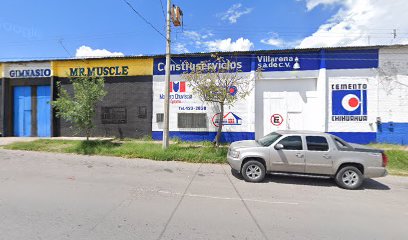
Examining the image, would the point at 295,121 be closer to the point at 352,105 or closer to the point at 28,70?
the point at 352,105

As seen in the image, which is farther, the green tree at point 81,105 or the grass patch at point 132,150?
the green tree at point 81,105

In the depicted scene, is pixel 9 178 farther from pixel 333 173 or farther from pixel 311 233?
pixel 333 173

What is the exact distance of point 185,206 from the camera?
4.83 m

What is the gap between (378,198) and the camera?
19.8ft

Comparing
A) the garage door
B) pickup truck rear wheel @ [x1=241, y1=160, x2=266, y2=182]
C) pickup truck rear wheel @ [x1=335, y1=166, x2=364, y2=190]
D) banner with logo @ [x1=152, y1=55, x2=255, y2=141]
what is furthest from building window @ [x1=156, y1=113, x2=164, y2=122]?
pickup truck rear wheel @ [x1=335, y1=166, x2=364, y2=190]

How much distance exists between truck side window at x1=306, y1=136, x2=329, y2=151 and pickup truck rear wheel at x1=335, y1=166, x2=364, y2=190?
2.68 ft

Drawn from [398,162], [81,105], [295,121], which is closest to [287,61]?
[295,121]

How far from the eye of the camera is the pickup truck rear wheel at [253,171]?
23.3 ft

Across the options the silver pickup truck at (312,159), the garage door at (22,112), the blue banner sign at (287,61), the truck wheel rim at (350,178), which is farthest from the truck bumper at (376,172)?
the garage door at (22,112)

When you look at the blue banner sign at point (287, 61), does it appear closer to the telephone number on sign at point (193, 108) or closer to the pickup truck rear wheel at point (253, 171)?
the telephone number on sign at point (193, 108)

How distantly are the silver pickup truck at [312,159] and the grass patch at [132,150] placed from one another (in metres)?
2.69

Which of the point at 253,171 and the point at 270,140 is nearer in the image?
the point at 253,171

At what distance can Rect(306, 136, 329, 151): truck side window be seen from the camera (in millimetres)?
7088

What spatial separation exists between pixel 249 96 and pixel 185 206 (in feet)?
31.6
